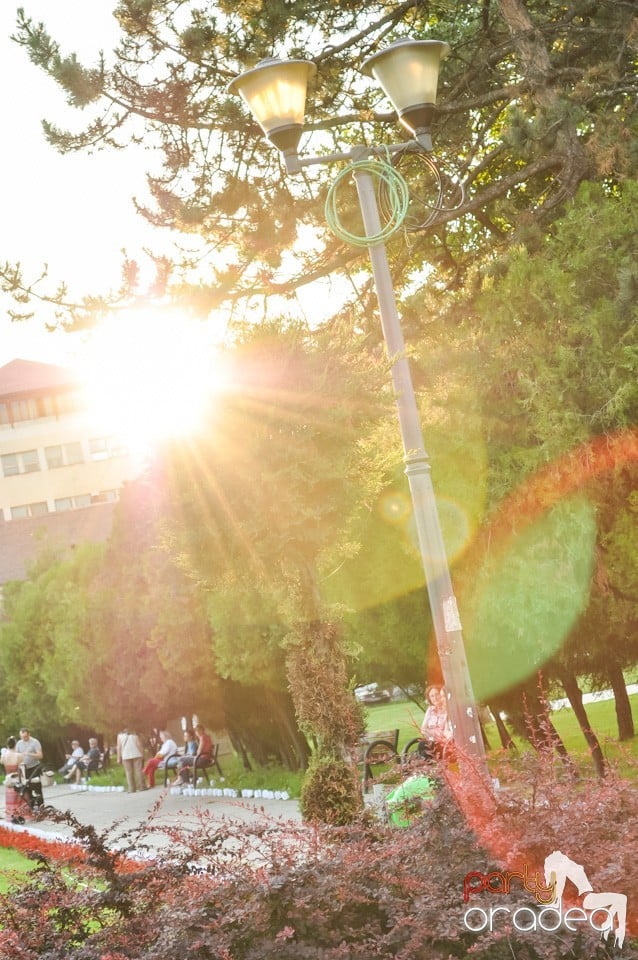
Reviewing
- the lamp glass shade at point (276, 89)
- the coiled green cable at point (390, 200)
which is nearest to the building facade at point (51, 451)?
the coiled green cable at point (390, 200)

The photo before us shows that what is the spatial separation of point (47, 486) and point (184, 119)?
75.0 metres

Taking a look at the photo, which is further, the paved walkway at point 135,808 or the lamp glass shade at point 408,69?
the paved walkway at point 135,808

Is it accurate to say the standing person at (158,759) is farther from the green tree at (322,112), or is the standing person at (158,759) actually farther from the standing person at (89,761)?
the green tree at (322,112)

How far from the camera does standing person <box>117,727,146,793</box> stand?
2933 centimetres

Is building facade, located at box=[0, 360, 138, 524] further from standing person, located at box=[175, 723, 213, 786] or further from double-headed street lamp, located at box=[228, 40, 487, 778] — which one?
double-headed street lamp, located at box=[228, 40, 487, 778]

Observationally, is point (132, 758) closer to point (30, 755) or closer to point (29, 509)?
point (30, 755)

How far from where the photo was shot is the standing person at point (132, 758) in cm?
2933

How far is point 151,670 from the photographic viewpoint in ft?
94.9

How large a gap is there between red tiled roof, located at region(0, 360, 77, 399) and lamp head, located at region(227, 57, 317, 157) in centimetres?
7822

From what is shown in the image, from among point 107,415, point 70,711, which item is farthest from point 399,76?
point 107,415

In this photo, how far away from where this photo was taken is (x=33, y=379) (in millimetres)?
88188

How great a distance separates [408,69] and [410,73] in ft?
0.12

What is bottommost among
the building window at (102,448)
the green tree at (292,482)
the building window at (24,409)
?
the green tree at (292,482)

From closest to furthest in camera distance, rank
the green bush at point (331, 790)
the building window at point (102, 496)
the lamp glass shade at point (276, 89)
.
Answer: the lamp glass shade at point (276, 89)
the green bush at point (331, 790)
the building window at point (102, 496)
